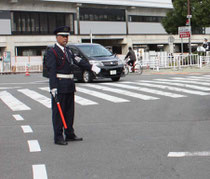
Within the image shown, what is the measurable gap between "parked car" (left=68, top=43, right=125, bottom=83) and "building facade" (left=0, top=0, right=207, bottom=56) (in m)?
25.3

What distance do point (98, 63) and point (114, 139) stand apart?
11.8 meters

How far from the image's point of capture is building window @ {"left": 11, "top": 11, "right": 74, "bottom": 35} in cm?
4784

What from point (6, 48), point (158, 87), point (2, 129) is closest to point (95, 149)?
point (2, 129)

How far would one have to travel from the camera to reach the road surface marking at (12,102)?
11782 mm

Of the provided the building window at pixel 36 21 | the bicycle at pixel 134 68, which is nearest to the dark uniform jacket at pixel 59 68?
the bicycle at pixel 134 68

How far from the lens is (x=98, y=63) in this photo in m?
19.1

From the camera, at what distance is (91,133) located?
Answer: 8.05m

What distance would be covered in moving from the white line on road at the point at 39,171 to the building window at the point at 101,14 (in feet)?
158

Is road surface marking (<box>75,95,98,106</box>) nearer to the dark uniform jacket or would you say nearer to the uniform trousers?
the uniform trousers

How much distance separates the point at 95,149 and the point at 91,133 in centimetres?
141

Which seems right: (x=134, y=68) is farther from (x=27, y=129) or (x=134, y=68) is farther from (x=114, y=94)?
(x=27, y=129)

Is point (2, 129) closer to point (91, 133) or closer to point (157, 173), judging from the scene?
point (91, 133)

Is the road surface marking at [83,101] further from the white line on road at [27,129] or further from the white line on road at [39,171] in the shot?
the white line on road at [39,171]

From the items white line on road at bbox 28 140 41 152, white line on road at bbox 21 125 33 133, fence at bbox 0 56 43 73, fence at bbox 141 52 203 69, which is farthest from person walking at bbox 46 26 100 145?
fence at bbox 0 56 43 73
